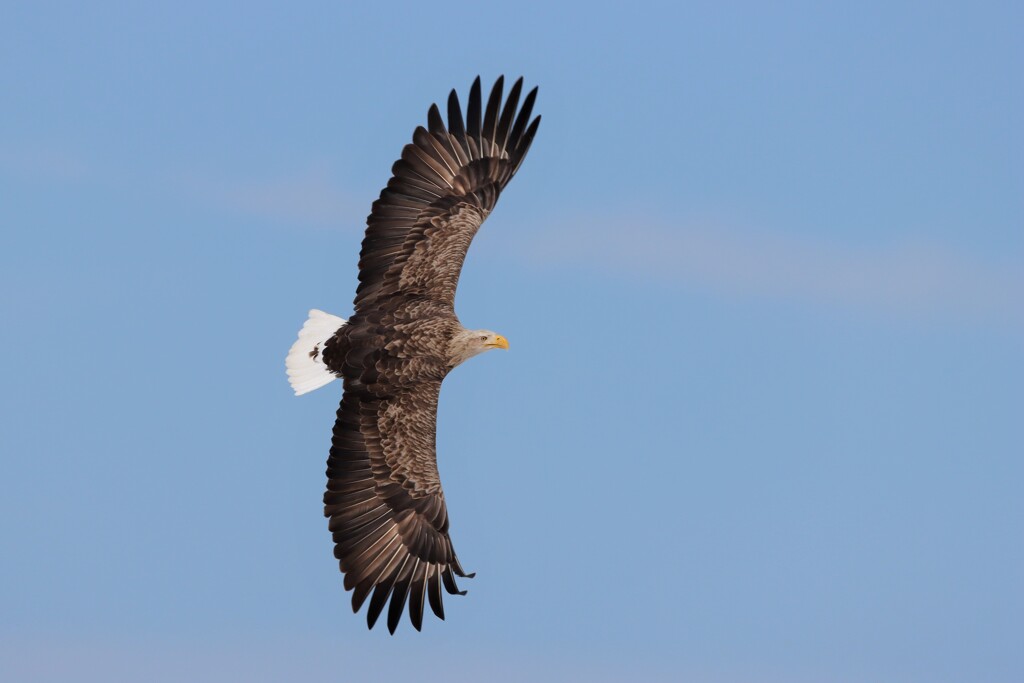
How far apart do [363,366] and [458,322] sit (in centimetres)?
116

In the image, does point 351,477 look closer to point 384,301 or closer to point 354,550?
point 354,550

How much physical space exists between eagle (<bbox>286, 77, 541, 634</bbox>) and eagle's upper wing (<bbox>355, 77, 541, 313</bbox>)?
16mm

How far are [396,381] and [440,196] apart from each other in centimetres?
235

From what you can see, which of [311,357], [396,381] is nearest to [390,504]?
[396,381]

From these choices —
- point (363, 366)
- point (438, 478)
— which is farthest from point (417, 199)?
point (438, 478)

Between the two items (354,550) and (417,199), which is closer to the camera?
(354,550)

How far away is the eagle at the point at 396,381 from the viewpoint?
50.4ft

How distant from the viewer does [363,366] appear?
15602mm

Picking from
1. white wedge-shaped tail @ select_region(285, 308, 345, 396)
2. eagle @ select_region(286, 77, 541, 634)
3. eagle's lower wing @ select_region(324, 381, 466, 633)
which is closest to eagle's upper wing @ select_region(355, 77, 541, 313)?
eagle @ select_region(286, 77, 541, 634)

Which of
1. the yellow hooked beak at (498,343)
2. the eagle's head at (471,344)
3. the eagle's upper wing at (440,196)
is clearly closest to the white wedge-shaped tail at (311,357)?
the eagle's upper wing at (440,196)

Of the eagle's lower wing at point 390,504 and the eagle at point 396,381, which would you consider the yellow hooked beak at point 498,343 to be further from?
the eagle's lower wing at point 390,504

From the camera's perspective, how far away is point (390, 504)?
51.1ft

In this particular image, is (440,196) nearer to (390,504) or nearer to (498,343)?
(498,343)

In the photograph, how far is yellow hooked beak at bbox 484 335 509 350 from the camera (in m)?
16.0
